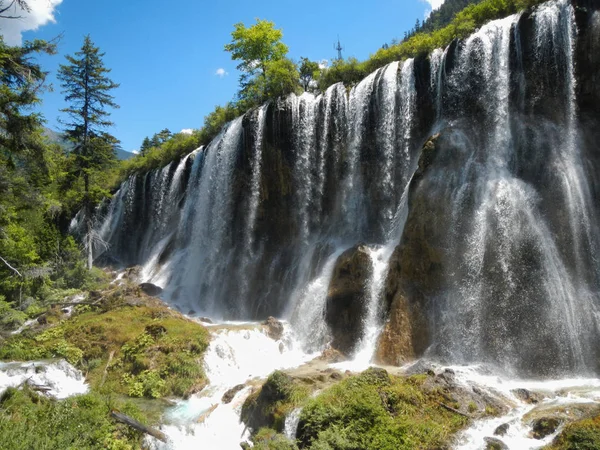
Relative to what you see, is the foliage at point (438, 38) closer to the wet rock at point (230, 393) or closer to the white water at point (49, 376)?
the wet rock at point (230, 393)

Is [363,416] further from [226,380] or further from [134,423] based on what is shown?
[226,380]

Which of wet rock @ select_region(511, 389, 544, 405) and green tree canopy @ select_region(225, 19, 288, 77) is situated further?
green tree canopy @ select_region(225, 19, 288, 77)

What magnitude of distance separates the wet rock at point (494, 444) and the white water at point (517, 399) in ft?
0.33

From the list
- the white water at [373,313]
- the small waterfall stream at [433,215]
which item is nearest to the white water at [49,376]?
the small waterfall stream at [433,215]

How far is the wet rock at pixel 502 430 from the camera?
810 centimetres

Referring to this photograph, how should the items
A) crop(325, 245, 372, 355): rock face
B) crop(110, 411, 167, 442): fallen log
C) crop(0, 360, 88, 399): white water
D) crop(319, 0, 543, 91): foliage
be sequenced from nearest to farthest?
crop(110, 411, 167, 442): fallen log → crop(0, 360, 88, 399): white water → crop(325, 245, 372, 355): rock face → crop(319, 0, 543, 91): foliage

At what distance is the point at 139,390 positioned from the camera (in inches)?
486

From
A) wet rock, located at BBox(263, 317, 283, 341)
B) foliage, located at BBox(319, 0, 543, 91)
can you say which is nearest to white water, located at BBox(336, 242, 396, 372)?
wet rock, located at BBox(263, 317, 283, 341)

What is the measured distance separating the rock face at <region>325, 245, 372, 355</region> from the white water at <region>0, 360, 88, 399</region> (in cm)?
838

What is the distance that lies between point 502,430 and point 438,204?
8546 millimetres

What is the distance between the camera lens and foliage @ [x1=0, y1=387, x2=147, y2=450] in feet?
24.2

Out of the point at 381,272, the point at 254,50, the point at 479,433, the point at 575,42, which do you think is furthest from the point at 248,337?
the point at 254,50

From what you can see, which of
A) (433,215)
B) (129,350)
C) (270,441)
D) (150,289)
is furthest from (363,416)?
(150,289)

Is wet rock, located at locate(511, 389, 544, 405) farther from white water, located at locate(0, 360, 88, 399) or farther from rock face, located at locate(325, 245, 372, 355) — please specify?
white water, located at locate(0, 360, 88, 399)
